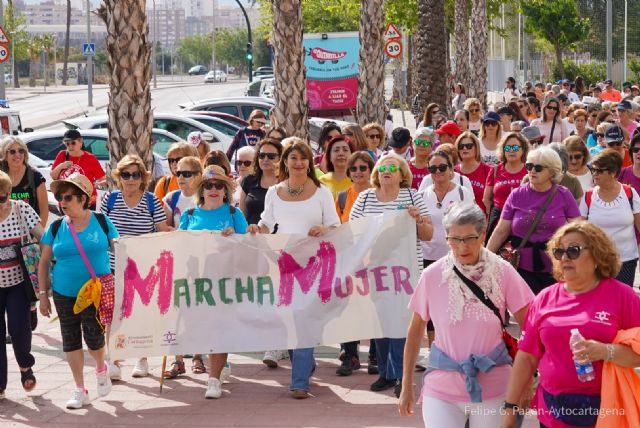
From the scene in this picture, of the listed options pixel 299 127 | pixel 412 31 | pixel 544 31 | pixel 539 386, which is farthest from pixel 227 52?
pixel 539 386

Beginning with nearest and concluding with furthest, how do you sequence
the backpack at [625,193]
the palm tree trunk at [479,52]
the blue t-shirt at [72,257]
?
the blue t-shirt at [72,257] < the backpack at [625,193] < the palm tree trunk at [479,52]

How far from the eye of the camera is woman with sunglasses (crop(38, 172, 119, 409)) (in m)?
8.51

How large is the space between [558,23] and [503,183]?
4563 centimetres

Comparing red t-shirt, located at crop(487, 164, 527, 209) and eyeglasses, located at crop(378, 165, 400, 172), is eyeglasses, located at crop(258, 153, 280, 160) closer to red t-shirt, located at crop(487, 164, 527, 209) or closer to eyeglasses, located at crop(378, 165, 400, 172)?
eyeglasses, located at crop(378, 165, 400, 172)

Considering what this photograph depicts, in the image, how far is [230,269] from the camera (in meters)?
8.87

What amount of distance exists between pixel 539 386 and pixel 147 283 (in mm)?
4047

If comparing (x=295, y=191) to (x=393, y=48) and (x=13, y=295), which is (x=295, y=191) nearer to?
(x=13, y=295)

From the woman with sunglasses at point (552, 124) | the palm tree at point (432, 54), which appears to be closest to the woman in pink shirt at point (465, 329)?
the woman with sunglasses at point (552, 124)

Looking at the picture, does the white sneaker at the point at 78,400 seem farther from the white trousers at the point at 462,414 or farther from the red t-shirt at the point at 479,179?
the red t-shirt at the point at 479,179

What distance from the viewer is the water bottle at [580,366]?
496cm

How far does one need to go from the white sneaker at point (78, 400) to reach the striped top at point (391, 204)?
7.62 ft

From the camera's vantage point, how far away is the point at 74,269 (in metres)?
8.50

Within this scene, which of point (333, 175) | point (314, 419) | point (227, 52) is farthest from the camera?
point (227, 52)

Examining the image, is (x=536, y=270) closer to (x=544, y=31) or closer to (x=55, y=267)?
(x=55, y=267)
